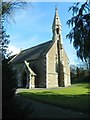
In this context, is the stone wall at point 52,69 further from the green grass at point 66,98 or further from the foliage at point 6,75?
the foliage at point 6,75

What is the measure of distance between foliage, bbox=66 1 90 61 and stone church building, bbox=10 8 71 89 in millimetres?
32686

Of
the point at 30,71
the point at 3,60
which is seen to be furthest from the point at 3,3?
the point at 30,71

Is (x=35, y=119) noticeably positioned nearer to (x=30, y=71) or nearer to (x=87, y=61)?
(x=87, y=61)

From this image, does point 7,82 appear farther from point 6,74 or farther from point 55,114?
point 55,114

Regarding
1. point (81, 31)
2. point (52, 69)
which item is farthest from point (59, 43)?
point (81, 31)

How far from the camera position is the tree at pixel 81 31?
42.8 ft

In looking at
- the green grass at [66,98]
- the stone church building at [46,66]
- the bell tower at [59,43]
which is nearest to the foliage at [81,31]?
the green grass at [66,98]

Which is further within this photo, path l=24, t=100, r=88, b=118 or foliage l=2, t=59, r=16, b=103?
path l=24, t=100, r=88, b=118

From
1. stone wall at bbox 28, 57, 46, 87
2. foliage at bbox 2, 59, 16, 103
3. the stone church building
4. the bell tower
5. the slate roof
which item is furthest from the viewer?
the bell tower

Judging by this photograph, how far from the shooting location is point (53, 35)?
5222 centimetres

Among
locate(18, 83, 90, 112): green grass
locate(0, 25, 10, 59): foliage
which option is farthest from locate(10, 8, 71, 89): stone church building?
locate(0, 25, 10, 59): foliage

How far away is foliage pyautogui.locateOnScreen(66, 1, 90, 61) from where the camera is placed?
42.8 feet

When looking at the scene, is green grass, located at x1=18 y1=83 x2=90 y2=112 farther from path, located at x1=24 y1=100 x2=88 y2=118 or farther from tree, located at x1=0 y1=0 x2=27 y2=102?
tree, located at x1=0 y1=0 x2=27 y2=102

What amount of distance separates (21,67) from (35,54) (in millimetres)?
3845
